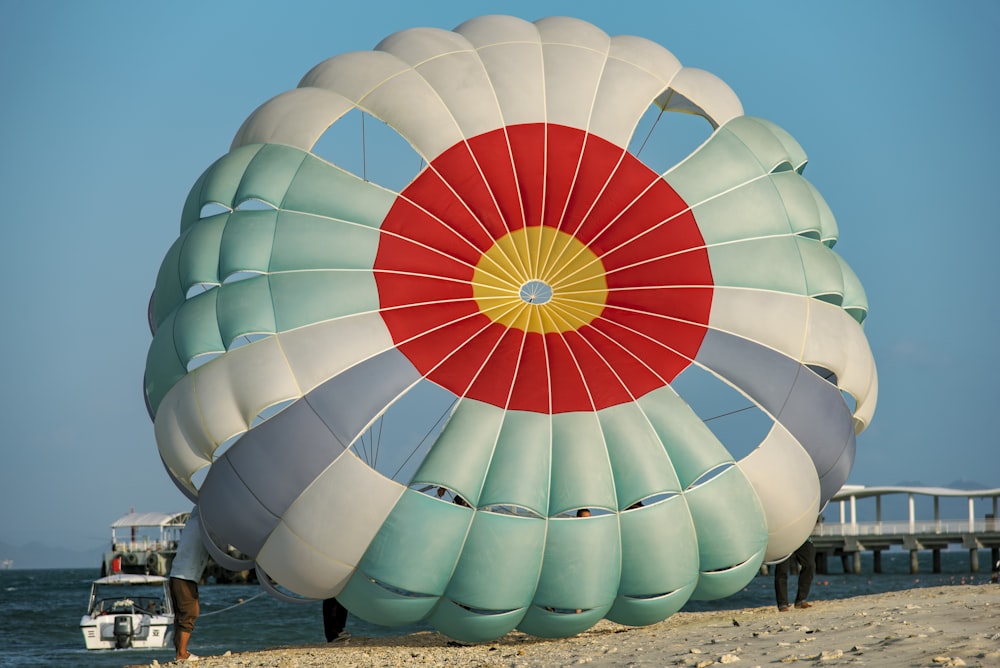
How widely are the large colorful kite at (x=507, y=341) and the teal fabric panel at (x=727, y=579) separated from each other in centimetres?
2

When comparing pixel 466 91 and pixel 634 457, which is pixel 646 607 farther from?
pixel 466 91

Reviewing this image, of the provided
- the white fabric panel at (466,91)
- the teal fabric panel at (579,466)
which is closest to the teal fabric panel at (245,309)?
the white fabric panel at (466,91)

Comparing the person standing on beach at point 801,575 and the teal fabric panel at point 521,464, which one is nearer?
the teal fabric panel at point 521,464

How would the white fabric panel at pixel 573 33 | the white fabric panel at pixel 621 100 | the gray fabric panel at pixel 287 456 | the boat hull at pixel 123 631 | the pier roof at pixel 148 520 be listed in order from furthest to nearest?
the pier roof at pixel 148 520 < the boat hull at pixel 123 631 < the white fabric panel at pixel 573 33 < the white fabric panel at pixel 621 100 < the gray fabric panel at pixel 287 456

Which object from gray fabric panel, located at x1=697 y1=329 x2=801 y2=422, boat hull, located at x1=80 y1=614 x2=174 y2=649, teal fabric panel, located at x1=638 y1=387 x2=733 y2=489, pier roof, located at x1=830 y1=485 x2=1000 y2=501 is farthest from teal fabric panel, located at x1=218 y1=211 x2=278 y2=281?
pier roof, located at x1=830 y1=485 x2=1000 y2=501

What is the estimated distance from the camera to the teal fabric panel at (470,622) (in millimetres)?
11805

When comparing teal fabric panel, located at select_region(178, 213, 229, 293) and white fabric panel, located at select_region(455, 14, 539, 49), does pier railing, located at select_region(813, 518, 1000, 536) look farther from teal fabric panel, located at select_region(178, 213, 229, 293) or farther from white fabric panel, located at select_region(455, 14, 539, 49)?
teal fabric panel, located at select_region(178, 213, 229, 293)

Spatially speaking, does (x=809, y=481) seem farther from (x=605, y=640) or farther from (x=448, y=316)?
(x=448, y=316)

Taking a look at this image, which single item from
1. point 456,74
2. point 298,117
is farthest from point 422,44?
point 298,117

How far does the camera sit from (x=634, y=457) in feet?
39.3

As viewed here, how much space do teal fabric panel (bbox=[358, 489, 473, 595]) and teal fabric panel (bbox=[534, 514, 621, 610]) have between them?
34.7 inches

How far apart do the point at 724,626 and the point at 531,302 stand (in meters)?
3.93

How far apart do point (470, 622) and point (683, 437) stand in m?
2.77

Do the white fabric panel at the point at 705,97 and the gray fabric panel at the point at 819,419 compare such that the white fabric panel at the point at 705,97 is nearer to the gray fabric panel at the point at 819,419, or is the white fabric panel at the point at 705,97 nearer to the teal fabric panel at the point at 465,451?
the gray fabric panel at the point at 819,419
